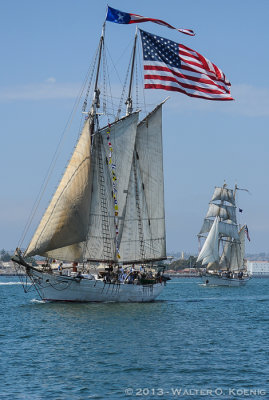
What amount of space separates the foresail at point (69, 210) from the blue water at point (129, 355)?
212 inches

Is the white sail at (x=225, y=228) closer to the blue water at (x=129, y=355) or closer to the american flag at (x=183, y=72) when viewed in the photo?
the blue water at (x=129, y=355)

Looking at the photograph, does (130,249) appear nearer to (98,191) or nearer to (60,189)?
(98,191)

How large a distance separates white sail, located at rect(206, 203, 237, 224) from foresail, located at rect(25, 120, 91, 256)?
3965 inches

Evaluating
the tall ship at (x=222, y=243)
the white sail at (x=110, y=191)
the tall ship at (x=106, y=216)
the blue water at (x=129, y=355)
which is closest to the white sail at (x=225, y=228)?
the tall ship at (x=222, y=243)

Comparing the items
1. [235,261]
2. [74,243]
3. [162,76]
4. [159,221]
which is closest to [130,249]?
[159,221]

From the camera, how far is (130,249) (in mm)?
71562

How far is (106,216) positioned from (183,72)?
19160 mm

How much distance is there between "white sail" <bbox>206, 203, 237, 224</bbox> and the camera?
162 m

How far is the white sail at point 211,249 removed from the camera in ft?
507

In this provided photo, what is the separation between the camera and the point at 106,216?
68375 mm

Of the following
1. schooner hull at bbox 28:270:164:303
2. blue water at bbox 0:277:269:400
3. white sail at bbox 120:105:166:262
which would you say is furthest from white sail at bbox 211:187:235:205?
blue water at bbox 0:277:269:400

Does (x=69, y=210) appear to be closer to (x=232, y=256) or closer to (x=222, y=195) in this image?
(x=232, y=256)

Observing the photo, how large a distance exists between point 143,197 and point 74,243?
11479mm

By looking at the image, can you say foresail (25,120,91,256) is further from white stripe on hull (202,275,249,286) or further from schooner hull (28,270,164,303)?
white stripe on hull (202,275,249,286)
